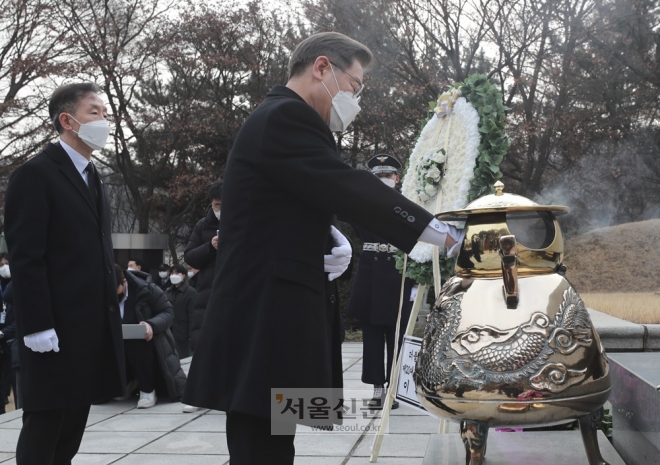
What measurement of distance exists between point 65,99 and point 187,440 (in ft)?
8.76

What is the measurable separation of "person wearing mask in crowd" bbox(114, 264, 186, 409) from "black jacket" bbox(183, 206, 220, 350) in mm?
649

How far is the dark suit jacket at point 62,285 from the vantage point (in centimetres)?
313

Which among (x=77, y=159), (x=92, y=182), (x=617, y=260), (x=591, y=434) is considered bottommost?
(x=591, y=434)

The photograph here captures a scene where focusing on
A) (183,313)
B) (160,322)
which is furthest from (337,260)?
(183,313)

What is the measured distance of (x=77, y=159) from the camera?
352cm

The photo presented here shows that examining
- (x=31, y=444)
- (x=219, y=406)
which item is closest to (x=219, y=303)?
(x=219, y=406)

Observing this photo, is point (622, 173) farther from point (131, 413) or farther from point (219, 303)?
point (219, 303)

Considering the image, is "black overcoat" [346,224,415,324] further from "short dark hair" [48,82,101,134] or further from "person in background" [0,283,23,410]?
"person in background" [0,283,23,410]

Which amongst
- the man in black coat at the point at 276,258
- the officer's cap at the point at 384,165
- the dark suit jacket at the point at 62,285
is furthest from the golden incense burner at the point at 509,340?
the officer's cap at the point at 384,165

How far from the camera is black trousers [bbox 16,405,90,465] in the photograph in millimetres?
3033

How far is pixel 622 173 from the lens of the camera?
14.0m

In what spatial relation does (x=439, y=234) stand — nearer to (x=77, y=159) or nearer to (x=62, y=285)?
(x=62, y=285)

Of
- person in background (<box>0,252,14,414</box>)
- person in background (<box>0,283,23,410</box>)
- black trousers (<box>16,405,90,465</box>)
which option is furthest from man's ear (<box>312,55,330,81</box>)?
person in background (<box>0,252,14,414</box>)

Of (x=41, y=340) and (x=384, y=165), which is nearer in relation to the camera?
(x=41, y=340)
